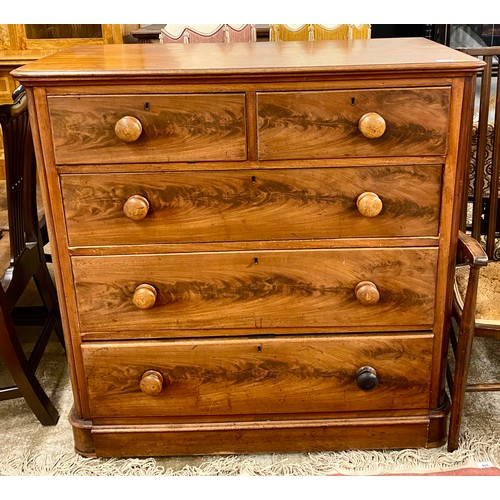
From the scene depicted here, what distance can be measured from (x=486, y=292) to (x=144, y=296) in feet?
3.19

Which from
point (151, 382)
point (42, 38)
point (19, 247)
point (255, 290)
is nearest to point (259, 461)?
point (151, 382)

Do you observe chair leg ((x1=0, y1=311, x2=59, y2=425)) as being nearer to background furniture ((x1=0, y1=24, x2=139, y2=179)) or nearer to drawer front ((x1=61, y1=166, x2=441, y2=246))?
drawer front ((x1=61, y1=166, x2=441, y2=246))

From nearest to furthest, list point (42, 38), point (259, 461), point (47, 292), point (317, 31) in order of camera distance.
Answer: point (259, 461) < point (47, 292) < point (317, 31) < point (42, 38)

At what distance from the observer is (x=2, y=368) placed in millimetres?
2209

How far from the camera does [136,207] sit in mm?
1431

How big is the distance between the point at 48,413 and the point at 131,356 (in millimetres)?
492

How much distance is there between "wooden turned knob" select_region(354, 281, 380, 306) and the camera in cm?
152

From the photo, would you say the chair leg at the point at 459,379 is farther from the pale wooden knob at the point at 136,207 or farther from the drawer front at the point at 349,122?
the pale wooden knob at the point at 136,207

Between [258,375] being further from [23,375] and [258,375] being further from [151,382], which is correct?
[23,375]

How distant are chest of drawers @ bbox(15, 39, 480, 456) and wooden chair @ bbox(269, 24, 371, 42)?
1.97 feet

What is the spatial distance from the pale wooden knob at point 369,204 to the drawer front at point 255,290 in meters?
0.12

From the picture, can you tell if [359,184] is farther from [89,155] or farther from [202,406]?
[202,406]

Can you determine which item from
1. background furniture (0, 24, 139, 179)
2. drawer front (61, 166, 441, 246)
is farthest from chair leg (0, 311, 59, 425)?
background furniture (0, 24, 139, 179)
